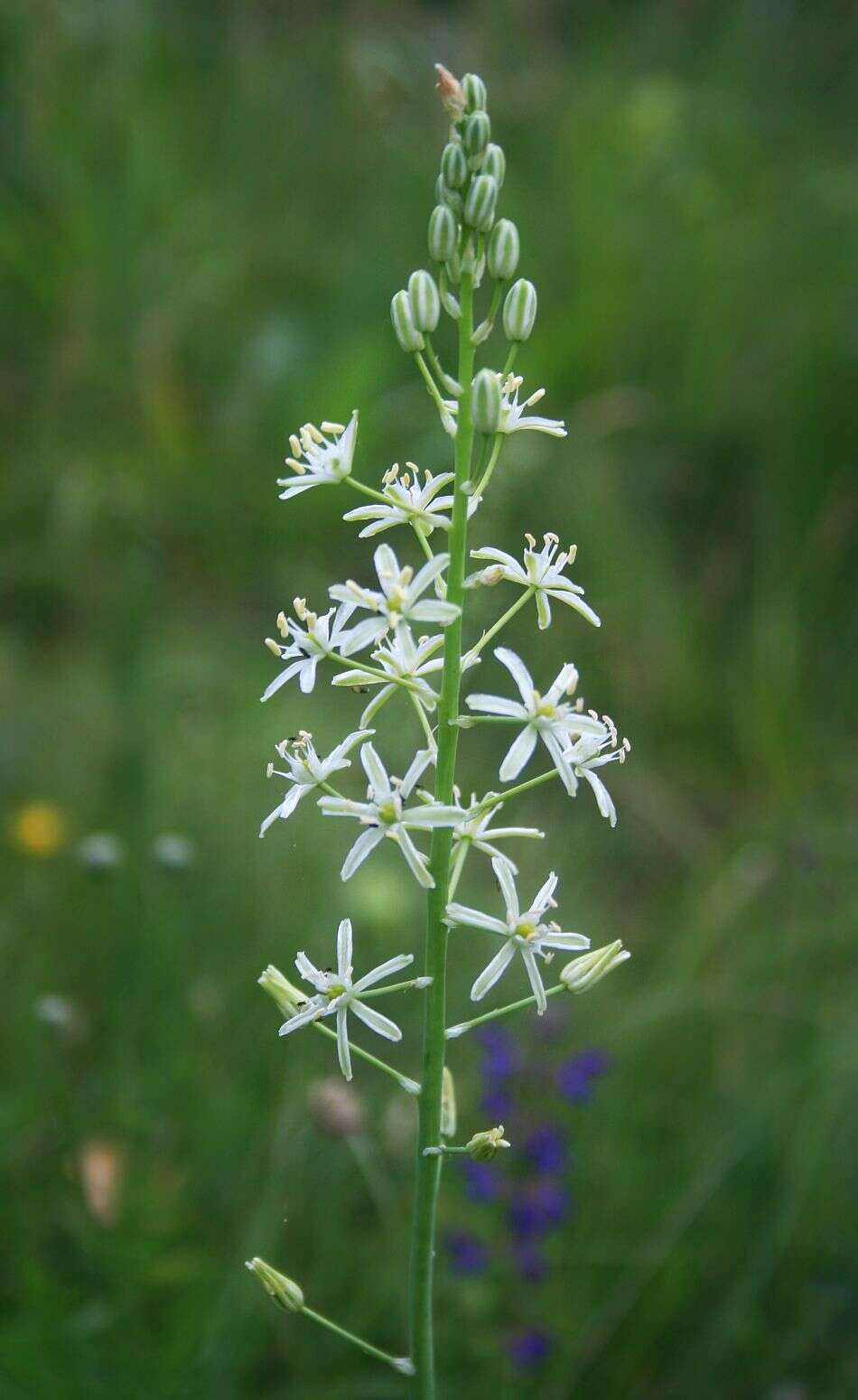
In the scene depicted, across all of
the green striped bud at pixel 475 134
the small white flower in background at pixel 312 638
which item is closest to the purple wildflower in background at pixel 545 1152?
the small white flower in background at pixel 312 638

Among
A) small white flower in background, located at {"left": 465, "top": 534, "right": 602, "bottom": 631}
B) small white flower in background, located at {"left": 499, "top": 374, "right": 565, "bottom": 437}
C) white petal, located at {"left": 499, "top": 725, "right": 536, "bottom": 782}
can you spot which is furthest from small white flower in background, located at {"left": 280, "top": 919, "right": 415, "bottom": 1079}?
small white flower in background, located at {"left": 499, "top": 374, "right": 565, "bottom": 437}

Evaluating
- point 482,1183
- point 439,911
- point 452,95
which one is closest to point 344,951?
point 439,911

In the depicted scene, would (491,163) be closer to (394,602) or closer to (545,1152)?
(394,602)

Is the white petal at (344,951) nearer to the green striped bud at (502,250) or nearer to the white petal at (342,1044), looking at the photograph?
the white petal at (342,1044)

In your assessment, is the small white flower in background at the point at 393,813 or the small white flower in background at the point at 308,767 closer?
the small white flower in background at the point at 393,813

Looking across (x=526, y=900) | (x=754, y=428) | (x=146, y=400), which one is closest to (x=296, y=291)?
(x=146, y=400)

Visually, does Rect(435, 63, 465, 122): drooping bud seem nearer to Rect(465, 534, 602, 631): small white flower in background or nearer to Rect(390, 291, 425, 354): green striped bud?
Rect(390, 291, 425, 354): green striped bud
